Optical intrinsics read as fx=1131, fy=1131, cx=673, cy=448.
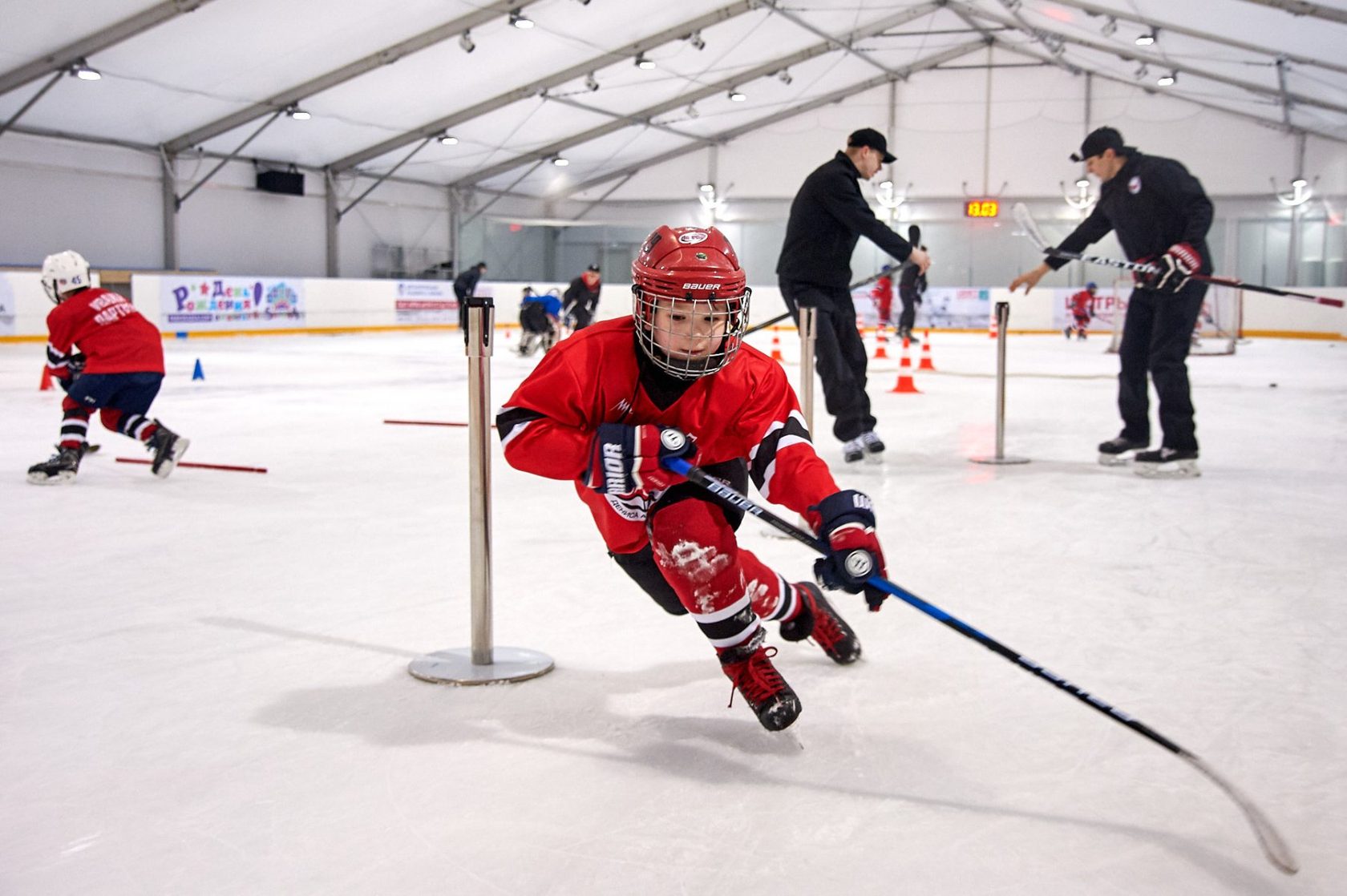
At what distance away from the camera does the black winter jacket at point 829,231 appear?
5.16 metres

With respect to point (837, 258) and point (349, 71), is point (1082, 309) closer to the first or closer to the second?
point (349, 71)

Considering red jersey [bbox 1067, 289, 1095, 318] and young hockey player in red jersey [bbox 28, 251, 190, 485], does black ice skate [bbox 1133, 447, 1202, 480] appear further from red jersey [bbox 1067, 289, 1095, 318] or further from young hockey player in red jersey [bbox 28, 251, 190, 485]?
red jersey [bbox 1067, 289, 1095, 318]

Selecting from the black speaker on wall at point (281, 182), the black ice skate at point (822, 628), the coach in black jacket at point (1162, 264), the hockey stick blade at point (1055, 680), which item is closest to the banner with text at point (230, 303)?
the black speaker on wall at point (281, 182)

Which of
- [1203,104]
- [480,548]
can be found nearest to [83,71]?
[480,548]

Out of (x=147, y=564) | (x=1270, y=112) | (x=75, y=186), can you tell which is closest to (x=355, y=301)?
(x=75, y=186)

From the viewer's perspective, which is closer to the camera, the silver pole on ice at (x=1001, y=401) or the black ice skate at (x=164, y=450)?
the black ice skate at (x=164, y=450)

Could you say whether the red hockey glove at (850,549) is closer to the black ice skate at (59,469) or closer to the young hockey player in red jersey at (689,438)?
the young hockey player in red jersey at (689,438)

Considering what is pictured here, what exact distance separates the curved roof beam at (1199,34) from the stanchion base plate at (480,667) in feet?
57.3

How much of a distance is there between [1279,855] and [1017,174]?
2560 centimetres

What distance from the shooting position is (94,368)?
4.84 m

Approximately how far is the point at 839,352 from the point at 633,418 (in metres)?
3.41

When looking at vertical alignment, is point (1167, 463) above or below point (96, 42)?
below

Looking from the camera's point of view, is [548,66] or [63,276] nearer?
[63,276]

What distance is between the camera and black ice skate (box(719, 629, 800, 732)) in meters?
2.02
